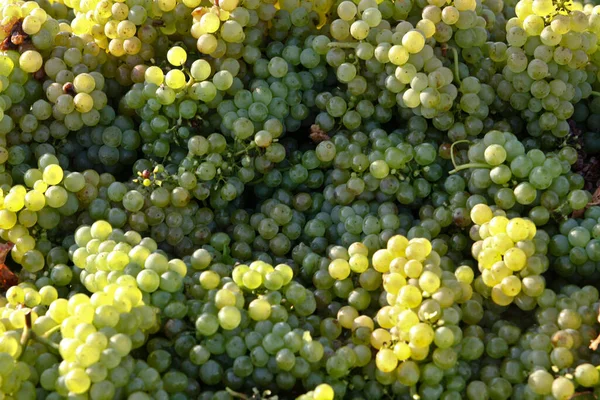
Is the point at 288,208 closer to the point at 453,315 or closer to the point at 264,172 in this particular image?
the point at 264,172

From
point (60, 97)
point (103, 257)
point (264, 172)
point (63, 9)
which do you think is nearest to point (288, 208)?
point (264, 172)

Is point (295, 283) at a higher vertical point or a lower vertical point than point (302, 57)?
lower

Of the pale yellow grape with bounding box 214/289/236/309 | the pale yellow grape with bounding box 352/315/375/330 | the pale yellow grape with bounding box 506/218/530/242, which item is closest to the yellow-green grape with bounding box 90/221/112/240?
the pale yellow grape with bounding box 214/289/236/309

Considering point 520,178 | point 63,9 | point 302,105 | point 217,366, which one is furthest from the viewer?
point 63,9

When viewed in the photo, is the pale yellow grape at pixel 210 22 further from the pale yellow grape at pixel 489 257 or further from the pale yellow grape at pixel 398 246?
the pale yellow grape at pixel 489 257

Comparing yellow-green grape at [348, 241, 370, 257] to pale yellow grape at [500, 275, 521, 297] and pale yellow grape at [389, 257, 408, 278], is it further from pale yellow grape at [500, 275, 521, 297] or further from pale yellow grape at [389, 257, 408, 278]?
pale yellow grape at [500, 275, 521, 297]
